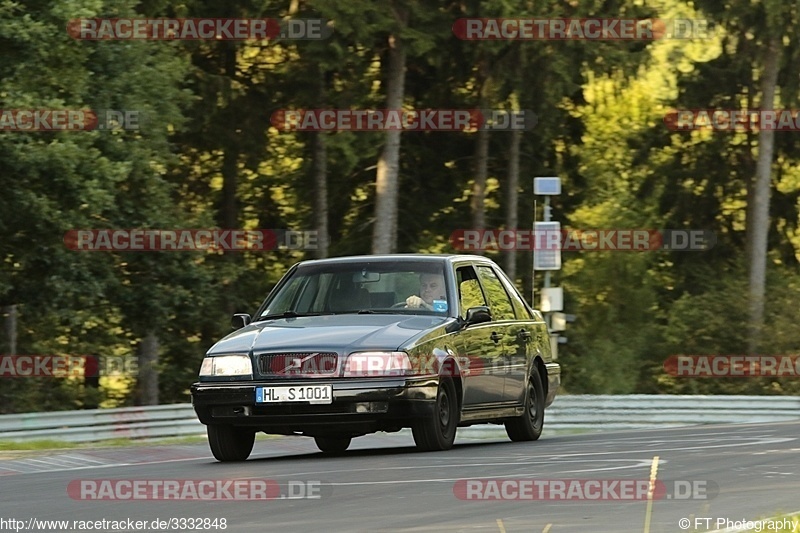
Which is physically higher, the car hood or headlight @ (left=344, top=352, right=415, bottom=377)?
the car hood

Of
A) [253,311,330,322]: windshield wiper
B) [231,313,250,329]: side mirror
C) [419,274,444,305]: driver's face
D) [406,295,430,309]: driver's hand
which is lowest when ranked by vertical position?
[231,313,250,329]: side mirror

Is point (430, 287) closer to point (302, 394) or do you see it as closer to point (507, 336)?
point (507, 336)

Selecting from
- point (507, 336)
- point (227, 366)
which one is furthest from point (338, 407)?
point (507, 336)

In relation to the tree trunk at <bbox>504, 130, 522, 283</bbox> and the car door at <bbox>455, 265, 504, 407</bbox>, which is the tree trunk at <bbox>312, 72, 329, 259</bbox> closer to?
the tree trunk at <bbox>504, 130, 522, 283</bbox>

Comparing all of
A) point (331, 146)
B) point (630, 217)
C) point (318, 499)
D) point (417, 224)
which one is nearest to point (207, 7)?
point (331, 146)

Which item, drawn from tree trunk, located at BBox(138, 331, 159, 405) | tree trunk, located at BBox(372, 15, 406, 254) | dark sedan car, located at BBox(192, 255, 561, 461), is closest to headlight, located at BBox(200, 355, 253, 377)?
→ dark sedan car, located at BBox(192, 255, 561, 461)

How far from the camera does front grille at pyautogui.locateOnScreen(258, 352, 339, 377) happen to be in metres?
13.2

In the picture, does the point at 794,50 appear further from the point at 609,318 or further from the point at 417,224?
the point at 609,318

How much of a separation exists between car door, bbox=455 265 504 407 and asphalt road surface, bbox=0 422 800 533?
1.63 ft

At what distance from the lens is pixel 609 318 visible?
60.4 meters

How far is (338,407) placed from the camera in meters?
13.3

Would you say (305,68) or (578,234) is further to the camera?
(578,234)

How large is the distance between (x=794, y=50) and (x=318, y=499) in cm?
3377

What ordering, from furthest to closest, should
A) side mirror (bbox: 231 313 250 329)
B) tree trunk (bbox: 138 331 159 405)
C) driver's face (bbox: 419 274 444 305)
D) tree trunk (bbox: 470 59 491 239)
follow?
tree trunk (bbox: 470 59 491 239)
tree trunk (bbox: 138 331 159 405)
side mirror (bbox: 231 313 250 329)
driver's face (bbox: 419 274 444 305)
